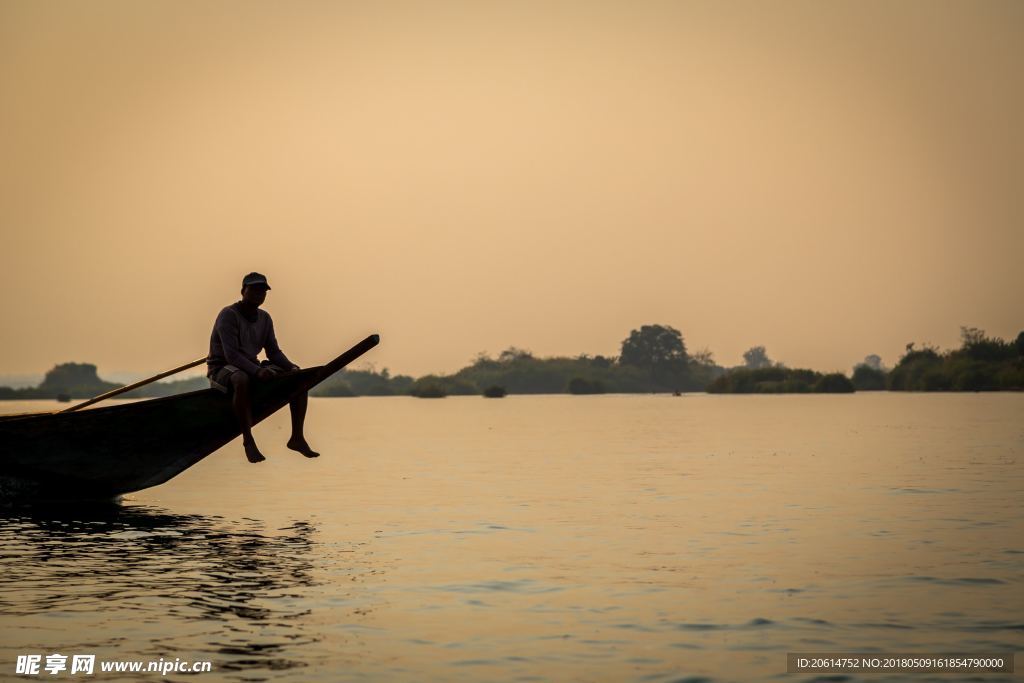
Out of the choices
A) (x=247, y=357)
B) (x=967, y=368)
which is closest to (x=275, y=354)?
(x=247, y=357)

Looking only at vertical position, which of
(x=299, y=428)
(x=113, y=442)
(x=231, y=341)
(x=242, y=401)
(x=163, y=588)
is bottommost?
(x=163, y=588)

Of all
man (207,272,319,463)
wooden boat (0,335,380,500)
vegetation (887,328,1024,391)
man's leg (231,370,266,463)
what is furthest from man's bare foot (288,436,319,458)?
vegetation (887,328,1024,391)

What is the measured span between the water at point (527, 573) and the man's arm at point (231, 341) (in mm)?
2056

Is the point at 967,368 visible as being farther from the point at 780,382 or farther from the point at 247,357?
the point at 247,357

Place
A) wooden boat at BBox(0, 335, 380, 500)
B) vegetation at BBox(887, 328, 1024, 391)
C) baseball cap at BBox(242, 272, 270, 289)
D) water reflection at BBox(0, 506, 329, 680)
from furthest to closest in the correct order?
1. vegetation at BBox(887, 328, 1024, 391)
2. wooden boat at BBox(0, 335, 380, 500)
3. baseball cap at BBox(242, 272, 270, 289)
4. water reflection at BBox(0, 506, 329, 680)

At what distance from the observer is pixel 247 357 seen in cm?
1612

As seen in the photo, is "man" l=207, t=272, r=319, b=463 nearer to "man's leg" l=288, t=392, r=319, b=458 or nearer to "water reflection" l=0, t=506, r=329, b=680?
"man's leg" l=288, t=392, r=319, b=458

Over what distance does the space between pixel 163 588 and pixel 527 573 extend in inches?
132

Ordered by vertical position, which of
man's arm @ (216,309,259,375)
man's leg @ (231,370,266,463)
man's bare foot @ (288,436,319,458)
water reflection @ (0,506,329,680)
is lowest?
water reflection @ (0,506,329,680)

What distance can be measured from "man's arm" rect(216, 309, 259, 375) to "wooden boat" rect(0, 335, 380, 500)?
2.86 ft

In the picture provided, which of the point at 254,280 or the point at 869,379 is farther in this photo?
the point at 869,379

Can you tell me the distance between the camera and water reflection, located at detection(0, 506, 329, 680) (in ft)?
30.1

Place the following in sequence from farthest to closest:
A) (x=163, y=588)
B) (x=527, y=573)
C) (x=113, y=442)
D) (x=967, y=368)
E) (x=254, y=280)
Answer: (x=967, y=368)
(x=113, y=442)
(x=254, y=280)
(x=527, y=573)
(x=163, y=588)

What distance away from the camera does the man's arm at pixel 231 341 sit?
1583 cm
